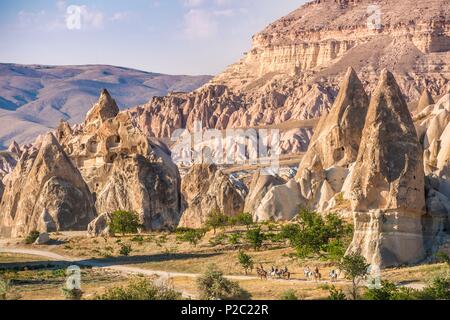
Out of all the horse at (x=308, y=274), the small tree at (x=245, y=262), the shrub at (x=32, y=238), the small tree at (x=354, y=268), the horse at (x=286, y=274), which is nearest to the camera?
the small tree at (x=354, y=268)

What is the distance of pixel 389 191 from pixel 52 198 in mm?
23435

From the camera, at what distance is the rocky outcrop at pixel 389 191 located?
98.1ft

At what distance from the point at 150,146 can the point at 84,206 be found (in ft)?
14.3

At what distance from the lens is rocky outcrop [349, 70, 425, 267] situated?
2991cm

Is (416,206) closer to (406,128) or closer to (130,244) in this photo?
(406,128)

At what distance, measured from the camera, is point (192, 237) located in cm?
4100

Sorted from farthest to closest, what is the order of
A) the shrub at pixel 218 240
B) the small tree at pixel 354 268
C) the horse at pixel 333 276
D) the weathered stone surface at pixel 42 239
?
the weathered stone surface at pixel 42 239, the shrub at pixel 218 240, the horse at pixel 333 276, the small tree at pixel 354 268

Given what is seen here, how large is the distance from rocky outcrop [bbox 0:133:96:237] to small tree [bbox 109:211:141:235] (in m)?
4.46

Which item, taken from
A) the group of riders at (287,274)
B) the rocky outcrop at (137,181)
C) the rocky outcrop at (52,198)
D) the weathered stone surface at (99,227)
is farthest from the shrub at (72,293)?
the rocky outcrop at (52,198)

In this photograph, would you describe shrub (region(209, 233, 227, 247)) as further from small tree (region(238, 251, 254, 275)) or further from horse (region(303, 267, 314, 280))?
horse (region(303, 267, 314, 280))

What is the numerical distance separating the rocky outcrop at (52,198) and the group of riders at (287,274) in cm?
2059

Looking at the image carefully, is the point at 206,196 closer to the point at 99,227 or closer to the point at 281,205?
the point at 281,205

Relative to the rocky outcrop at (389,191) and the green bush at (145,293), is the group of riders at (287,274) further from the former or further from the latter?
the green bush at (145,293)

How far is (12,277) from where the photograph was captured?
32.8 m
